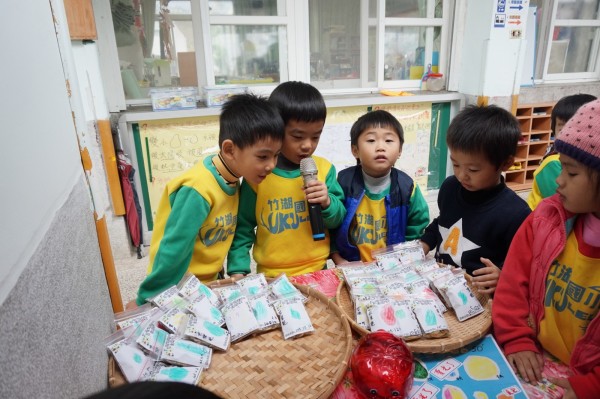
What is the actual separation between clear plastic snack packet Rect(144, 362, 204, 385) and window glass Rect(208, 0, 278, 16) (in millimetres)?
2755

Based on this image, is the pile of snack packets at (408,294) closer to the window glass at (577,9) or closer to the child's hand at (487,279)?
the child's hand at (487,279)

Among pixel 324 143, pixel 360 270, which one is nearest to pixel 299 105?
pixel 360 270

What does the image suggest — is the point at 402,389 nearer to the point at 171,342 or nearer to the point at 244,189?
the point at 171,342

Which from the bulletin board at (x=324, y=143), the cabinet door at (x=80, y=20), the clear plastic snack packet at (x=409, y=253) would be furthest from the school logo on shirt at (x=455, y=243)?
the cabinet door at (x=80, y=20)

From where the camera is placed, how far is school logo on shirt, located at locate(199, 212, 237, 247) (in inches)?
45.4

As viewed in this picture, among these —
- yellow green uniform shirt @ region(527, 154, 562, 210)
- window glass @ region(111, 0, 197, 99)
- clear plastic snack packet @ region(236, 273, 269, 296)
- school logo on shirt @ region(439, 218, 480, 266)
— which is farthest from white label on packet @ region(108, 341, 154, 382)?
window glass @ region(111, 0, 197, 99)

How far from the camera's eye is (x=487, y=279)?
0.95 meters

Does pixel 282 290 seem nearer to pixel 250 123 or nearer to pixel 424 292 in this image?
pixel 424 292

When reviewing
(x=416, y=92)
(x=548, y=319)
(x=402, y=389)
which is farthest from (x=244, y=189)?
(x=416, y=92)

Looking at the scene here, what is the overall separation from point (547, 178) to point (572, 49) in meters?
3.47

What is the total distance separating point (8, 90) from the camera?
0.43m

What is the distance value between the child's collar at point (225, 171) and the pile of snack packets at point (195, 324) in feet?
1.06

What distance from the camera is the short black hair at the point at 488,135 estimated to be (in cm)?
105

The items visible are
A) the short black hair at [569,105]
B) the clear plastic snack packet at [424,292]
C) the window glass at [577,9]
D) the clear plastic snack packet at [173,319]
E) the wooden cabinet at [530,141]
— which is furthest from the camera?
the window glass at [577,9]
